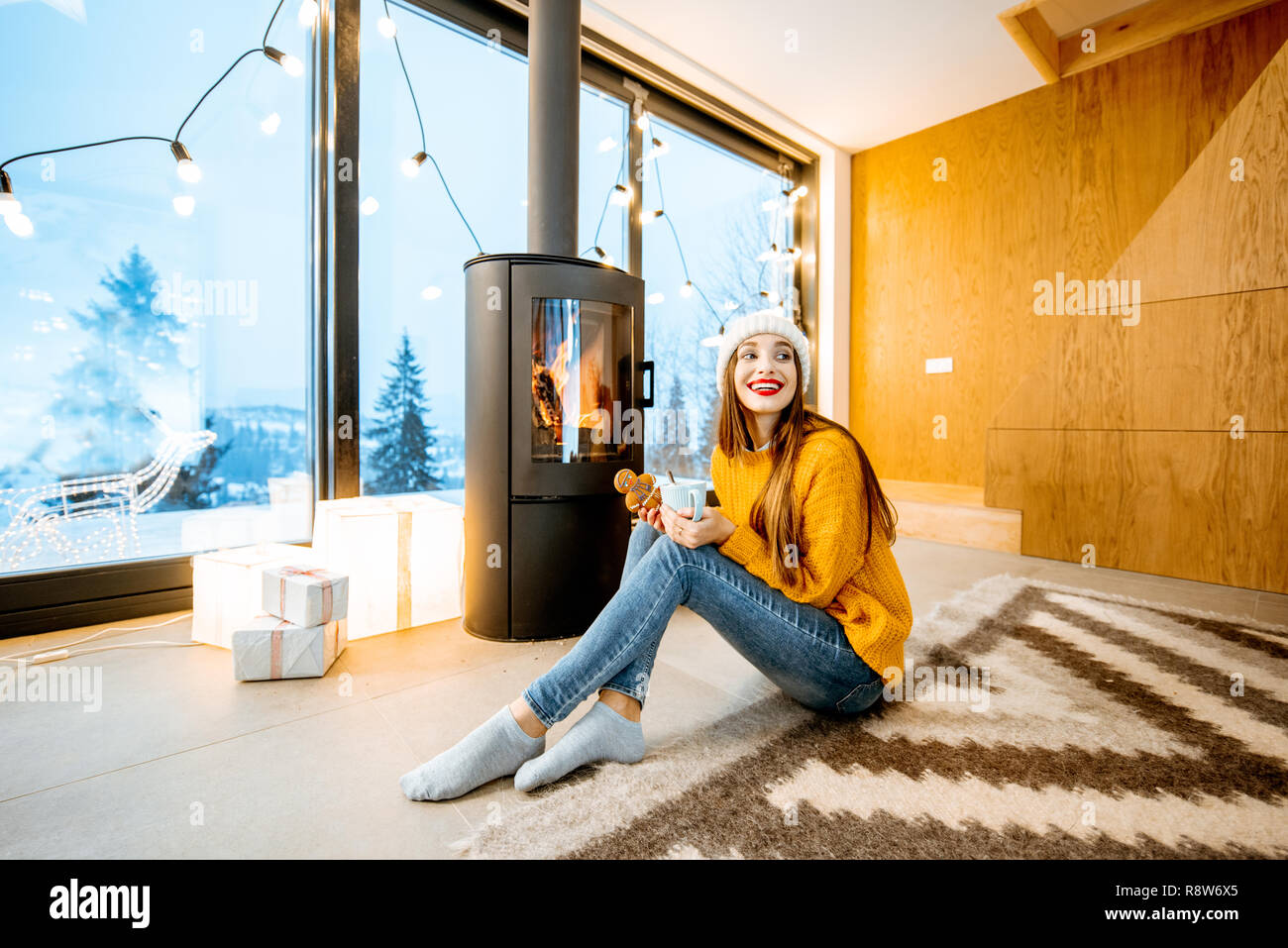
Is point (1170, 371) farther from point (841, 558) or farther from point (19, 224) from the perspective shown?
point (19, 224)

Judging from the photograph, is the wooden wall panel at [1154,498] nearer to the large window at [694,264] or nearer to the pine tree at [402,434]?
the large window at [694,264]

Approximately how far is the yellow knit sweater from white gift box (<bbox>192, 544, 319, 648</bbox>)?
1425mm

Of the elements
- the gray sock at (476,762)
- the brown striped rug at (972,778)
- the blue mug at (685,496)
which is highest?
the blue mug at (685,496)

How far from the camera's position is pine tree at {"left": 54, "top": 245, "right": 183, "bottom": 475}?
1938 millimetres

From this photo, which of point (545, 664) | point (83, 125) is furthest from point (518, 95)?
point (545, 664)

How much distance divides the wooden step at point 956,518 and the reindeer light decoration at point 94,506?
339 centimetres

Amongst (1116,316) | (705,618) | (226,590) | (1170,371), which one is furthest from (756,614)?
(1116,316)

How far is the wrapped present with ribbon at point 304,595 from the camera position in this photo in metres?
1.58

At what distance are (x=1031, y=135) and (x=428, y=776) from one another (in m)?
4.51

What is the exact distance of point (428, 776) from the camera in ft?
3.45

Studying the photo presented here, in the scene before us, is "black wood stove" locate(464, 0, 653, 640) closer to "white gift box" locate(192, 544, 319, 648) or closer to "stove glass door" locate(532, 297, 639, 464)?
"stove glass door" locate(532, 297, 639, 464)

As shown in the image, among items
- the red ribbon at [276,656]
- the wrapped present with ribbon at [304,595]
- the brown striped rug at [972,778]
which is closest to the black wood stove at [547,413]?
the wrapped present with ribbon at [304,595]

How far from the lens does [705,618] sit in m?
1.17

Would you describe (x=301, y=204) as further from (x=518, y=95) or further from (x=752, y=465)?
(x=752, y=465)
